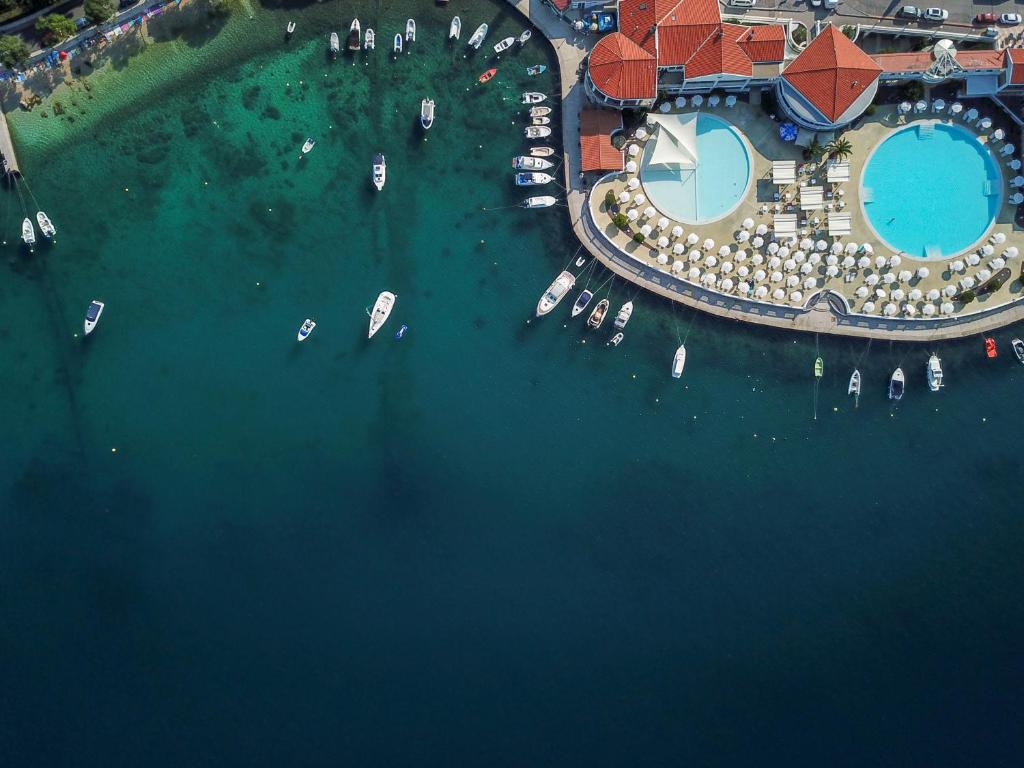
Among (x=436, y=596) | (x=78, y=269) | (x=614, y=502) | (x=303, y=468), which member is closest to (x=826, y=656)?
(x=614, y=502)

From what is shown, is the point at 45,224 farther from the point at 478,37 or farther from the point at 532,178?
the point at 532,178

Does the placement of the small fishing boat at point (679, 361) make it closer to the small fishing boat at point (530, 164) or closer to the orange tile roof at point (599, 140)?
the orange tile roof at point (599, 140)

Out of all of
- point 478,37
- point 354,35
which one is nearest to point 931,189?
point 478,37

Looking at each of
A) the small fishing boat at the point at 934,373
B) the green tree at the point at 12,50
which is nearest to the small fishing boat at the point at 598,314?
the small fishing boat at the point at 934,373

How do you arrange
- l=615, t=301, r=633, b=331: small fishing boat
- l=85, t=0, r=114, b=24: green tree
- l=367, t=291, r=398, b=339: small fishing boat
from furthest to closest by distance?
l=367, t=291, r=398, b=339: small fishing boat
l=615, t=301, r=633, b=331: small fishing boat
l=85, t=0, r=114, b=24: green tree

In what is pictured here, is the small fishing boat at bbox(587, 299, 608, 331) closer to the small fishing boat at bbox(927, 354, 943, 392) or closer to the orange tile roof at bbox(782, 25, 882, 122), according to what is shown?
the orange tile roof at bbox(782, 25, 882, 122)

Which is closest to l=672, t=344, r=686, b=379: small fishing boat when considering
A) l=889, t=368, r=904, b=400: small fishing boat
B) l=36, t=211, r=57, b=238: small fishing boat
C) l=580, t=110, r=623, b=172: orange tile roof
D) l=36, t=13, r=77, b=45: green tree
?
l=580, t=110, r=623, b=172: orange tile roof
